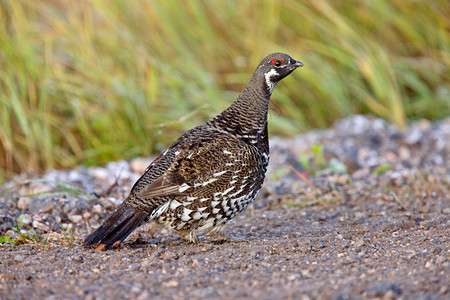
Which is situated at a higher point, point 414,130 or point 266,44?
point 266,44

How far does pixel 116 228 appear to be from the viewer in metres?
4.38

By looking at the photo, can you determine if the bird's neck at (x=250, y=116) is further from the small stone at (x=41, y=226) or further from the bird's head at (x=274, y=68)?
the small stone at (x=41, y=226)

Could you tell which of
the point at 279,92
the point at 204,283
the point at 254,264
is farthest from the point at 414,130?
the point at 204,283

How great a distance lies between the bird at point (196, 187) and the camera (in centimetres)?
448

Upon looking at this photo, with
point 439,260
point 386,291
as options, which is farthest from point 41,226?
point 439,260

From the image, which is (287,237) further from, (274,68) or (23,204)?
(23,204)

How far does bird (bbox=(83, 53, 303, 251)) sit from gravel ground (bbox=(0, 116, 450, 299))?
7.4 inches

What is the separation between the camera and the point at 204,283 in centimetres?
356

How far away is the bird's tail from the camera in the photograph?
169 inches

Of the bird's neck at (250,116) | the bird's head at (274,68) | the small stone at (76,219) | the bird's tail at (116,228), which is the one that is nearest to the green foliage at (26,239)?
the bird's tail at (116,228)

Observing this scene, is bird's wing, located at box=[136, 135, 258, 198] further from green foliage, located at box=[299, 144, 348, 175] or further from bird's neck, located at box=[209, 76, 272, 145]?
green foliage, located at box=[299, 144, 348, 175]

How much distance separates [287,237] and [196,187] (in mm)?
851

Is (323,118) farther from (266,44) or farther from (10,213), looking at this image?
(10,213)

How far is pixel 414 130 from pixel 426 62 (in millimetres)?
1216
